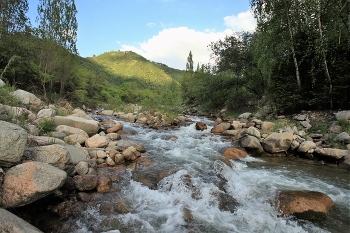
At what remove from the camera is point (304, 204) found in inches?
169

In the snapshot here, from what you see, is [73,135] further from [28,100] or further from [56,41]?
[56,41]

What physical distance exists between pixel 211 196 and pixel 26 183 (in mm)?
3660

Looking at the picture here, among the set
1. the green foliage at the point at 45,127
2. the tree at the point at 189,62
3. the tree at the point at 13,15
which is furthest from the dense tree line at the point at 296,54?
the tree at the point at 189,62

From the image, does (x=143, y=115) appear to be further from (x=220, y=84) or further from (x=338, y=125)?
(x=338, y=125)

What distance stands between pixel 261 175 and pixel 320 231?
8.15ft

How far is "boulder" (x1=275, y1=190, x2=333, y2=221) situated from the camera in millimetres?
4203

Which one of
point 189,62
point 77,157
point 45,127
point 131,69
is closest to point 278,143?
point 77,157

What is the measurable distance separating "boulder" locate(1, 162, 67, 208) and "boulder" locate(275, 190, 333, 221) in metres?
4.53

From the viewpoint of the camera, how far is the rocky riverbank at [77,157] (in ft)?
11.2

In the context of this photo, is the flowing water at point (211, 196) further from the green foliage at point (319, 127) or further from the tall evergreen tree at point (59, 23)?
the tall evergreen tree at point (59, 23)

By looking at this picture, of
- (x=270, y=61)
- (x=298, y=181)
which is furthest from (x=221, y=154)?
(x=270, y=61)

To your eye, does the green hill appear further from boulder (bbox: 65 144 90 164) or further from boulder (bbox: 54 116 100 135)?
boulder (bbox: 65 144 90 164)

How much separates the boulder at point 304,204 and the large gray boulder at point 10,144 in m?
5.16

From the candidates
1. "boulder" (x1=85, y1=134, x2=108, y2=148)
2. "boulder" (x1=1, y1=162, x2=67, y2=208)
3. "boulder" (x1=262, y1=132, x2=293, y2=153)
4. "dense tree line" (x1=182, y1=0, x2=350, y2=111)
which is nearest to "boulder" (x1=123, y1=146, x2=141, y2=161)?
"boulder" (x1=85, y1=134, x2=108, y2=148)
